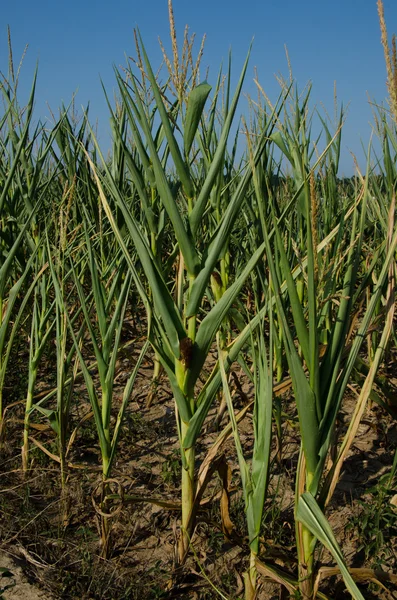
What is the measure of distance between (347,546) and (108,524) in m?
0.64

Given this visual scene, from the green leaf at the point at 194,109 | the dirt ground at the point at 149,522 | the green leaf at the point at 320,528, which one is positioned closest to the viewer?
the green leaf at the point at 320,528

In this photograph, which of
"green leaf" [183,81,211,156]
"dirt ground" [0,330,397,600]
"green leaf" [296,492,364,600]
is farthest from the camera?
"dirt ground" [0,330,397,600]

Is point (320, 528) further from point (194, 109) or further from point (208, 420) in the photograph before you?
point (208, 420)

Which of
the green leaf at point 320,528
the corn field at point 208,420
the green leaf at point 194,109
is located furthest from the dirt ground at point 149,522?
the green leaf at point 194,109

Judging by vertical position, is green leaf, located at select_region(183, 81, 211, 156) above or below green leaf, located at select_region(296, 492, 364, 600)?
above

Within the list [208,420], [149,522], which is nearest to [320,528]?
[149,522]

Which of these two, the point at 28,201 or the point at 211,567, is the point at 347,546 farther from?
the point at 28,201

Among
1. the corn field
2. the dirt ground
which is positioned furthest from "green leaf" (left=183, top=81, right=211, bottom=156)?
the dirt ground

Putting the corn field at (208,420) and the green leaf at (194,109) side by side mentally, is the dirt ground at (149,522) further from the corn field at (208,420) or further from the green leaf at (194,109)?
the green leaf at (194,109)

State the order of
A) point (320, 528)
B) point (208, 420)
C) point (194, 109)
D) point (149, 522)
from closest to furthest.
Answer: point (320, 528)
point (194, 109)
point (149, 522)
point (208, 420)

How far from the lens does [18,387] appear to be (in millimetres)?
2504

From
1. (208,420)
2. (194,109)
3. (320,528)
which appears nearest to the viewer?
(320,528)

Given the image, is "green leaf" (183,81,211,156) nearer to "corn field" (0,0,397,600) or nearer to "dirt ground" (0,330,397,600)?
"corn field" (0,0,397,600)

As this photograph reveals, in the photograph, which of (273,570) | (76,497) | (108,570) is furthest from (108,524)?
(273,570)
